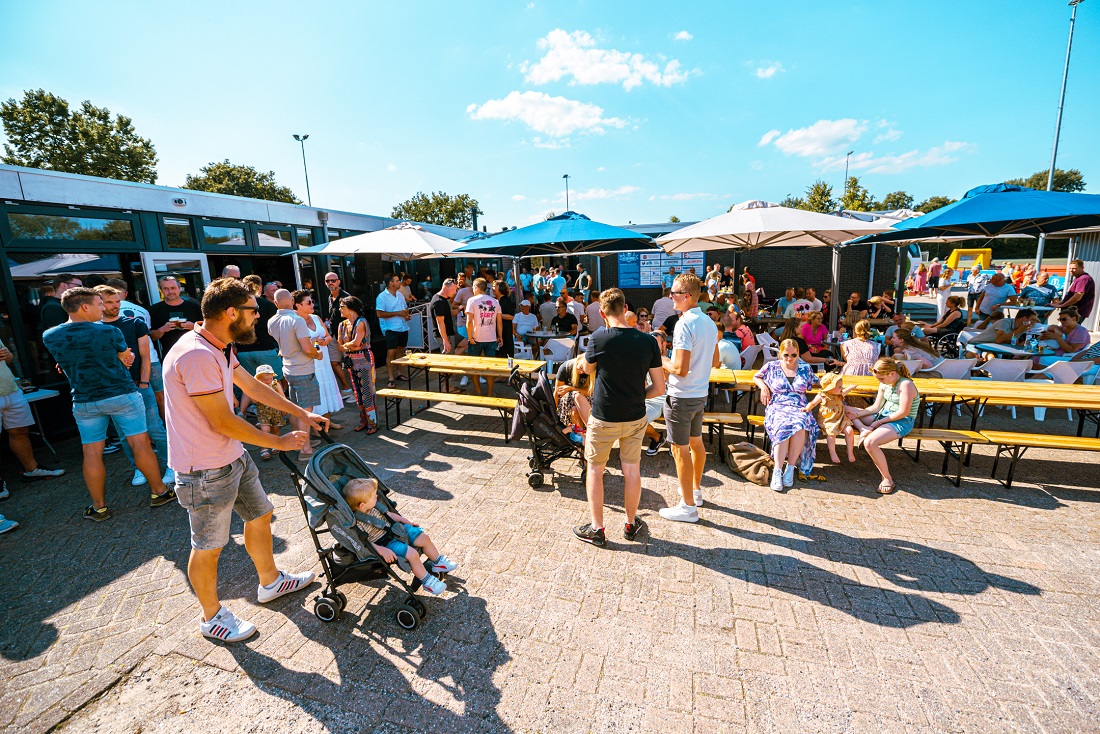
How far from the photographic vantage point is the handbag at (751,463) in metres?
4.53

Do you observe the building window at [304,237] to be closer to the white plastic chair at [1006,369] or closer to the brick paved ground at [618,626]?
the brick paved ground at [618,626]

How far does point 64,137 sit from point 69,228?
125 feet

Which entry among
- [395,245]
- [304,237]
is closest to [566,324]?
[395,245]

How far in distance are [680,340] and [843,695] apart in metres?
2.22

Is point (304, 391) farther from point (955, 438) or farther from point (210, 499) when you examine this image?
point (955, 438)

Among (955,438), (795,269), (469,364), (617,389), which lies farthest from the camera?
(795,269)

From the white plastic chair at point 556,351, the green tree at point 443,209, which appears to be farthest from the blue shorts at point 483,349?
the green tree at point 443,209

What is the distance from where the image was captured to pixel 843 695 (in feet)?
7.42

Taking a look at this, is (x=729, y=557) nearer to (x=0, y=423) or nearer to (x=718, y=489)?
(x=718, y=489)

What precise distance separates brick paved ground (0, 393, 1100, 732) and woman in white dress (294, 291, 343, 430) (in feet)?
5.79

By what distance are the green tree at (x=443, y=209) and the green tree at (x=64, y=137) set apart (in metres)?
18.6

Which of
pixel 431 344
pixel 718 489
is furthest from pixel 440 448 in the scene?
pixel 431 344

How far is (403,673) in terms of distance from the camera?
97.7 inches

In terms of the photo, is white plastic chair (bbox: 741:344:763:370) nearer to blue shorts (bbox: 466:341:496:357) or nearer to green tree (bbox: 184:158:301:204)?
blue shorts (bbox: 466:341:496:357)
